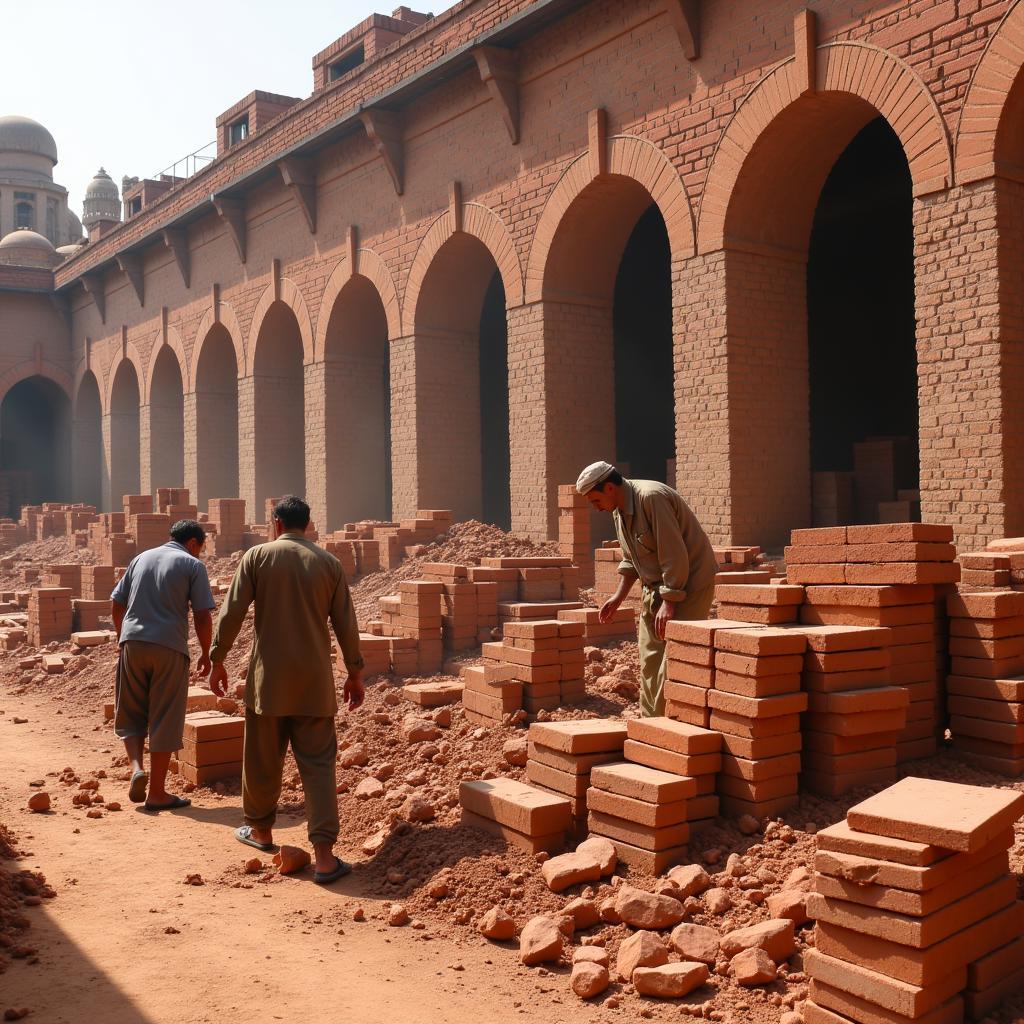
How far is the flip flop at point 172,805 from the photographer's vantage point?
635 cm

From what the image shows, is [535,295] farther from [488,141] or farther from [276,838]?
[276,838]

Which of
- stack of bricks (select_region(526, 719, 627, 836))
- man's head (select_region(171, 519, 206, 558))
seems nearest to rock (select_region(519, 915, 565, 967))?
stack of bricks (select_region(526, 719, 627, 836))

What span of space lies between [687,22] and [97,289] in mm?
20241

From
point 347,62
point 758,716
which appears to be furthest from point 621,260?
point 758,716

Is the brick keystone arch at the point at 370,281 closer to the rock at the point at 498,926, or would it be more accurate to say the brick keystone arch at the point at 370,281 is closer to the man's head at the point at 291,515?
the man's head at the point at 291,515

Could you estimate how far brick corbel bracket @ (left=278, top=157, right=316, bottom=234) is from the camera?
17547 mm

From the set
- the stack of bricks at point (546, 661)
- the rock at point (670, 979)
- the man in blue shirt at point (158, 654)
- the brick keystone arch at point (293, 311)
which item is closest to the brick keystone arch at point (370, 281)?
the brick keystone arch at point (293, 311)

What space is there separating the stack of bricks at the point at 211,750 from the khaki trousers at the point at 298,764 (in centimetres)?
144

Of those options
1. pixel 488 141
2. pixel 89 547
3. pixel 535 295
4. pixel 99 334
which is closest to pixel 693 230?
pixel 535 295

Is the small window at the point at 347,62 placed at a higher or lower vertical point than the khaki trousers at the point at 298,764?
higher

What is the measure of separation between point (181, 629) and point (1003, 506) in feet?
20.0

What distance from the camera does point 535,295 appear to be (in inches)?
518

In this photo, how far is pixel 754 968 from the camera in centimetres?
384

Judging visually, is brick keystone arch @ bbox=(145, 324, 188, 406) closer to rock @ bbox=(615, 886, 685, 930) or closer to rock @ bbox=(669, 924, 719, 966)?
rock @ bbox=(615, 886, 685, 930)
